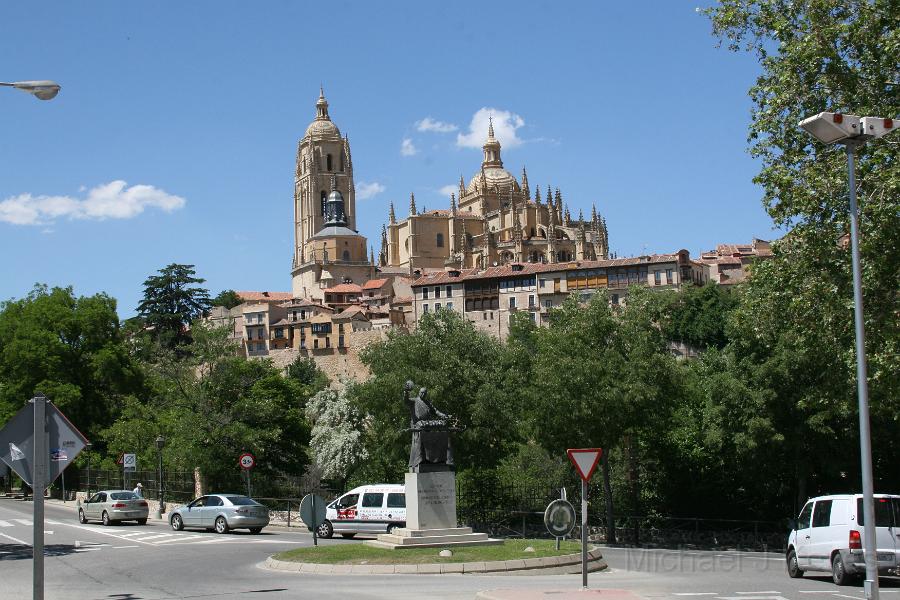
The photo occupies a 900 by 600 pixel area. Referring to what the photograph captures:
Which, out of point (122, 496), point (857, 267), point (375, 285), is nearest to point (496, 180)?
point (375, 285)

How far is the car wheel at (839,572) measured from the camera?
724 inches

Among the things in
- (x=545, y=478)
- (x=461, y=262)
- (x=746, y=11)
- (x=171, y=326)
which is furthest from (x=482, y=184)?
(x=746, y=11)

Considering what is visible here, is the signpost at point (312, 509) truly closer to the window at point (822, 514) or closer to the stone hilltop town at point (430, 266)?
the window at point (822, 514)

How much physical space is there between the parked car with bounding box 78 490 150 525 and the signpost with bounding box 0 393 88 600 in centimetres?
2602

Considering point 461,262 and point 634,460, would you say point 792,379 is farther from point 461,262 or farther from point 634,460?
point 461,262

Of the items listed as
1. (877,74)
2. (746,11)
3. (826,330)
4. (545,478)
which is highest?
(746,11)

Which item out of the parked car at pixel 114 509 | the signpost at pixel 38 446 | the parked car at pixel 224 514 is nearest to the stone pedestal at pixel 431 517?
the parked car at pixel 224 514

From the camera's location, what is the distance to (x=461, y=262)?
156 metres

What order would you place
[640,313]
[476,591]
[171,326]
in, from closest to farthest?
[476,591] < [640,313] < [171,326]

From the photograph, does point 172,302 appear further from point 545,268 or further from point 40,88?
point 40,88

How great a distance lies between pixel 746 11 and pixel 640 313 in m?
12.6

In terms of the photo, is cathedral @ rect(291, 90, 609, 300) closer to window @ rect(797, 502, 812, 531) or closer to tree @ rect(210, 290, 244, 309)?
tree @ rect(210, 290, 244, 309)

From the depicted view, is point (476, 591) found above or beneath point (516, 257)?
beneath

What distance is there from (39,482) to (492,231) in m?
152
